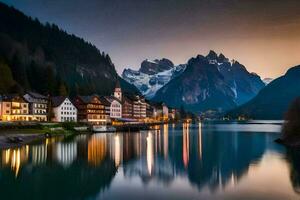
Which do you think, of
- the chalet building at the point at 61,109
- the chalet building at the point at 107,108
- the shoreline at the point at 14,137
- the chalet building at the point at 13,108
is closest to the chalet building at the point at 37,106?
the chalet building at the point at 13,108

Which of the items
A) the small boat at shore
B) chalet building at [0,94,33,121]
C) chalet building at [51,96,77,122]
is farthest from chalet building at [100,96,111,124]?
chalet building at [0,94,33,121]

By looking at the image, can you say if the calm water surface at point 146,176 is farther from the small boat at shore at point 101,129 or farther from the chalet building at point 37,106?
the chalet building at point 37,106

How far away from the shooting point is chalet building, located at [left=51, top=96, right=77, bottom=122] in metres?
145

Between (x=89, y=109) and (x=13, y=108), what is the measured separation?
42.1 m

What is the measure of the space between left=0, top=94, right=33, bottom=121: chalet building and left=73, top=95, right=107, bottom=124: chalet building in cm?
3097

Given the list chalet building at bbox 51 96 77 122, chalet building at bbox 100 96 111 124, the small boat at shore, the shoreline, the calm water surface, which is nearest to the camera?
the calm water surface

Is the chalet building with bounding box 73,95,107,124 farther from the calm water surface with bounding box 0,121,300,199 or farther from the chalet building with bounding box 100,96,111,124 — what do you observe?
the calm water surface with bounding box 0,121,300,199

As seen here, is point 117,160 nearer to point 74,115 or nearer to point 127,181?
→ point 127,181

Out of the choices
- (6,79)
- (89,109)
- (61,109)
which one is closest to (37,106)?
(61,109)

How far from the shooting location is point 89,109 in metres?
165

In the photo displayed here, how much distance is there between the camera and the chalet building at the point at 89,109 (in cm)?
16275

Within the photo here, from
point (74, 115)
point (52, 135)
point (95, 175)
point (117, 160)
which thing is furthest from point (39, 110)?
point (95, 175)

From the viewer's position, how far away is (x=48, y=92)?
160875mm

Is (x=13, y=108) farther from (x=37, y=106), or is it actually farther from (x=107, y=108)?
(x=107, y=108)
